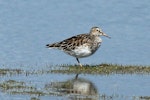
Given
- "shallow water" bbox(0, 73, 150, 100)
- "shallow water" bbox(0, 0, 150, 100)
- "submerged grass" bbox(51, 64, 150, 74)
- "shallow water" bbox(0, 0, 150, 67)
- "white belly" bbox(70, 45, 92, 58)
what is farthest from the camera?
"shallow water" bbox(0, 0, 150, 67)

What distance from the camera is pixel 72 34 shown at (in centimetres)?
2673

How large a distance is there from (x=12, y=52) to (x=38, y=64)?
2.17 meters

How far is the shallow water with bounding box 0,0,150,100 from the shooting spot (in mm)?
19000

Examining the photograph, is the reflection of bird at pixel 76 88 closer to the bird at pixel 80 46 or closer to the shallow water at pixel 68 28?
the bird at pixel 80 46

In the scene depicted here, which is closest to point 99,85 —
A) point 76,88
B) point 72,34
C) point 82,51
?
point 76,88

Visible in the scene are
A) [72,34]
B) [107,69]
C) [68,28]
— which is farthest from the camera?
[68,28]

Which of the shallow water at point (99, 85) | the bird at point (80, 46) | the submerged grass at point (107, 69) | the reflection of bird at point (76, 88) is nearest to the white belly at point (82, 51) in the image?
the bird at point (80, 46)

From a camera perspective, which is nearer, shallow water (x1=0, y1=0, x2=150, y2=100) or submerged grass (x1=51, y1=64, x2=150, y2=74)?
shallow water (x1=0, y1=0, x2=150, y2=100)

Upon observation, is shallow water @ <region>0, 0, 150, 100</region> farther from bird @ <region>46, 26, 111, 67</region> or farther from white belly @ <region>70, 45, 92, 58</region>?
white belly @ <region>70, 45, 92, 58</region>

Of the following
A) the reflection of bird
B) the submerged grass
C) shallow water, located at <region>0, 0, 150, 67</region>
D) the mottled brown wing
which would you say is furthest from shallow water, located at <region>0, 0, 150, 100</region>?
the mottled brown wing

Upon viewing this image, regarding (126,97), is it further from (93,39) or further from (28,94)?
(93,39)

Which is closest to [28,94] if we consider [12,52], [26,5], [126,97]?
[126,97]

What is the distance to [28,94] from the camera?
56.4 ft

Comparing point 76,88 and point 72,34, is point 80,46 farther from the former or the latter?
point 72,34
